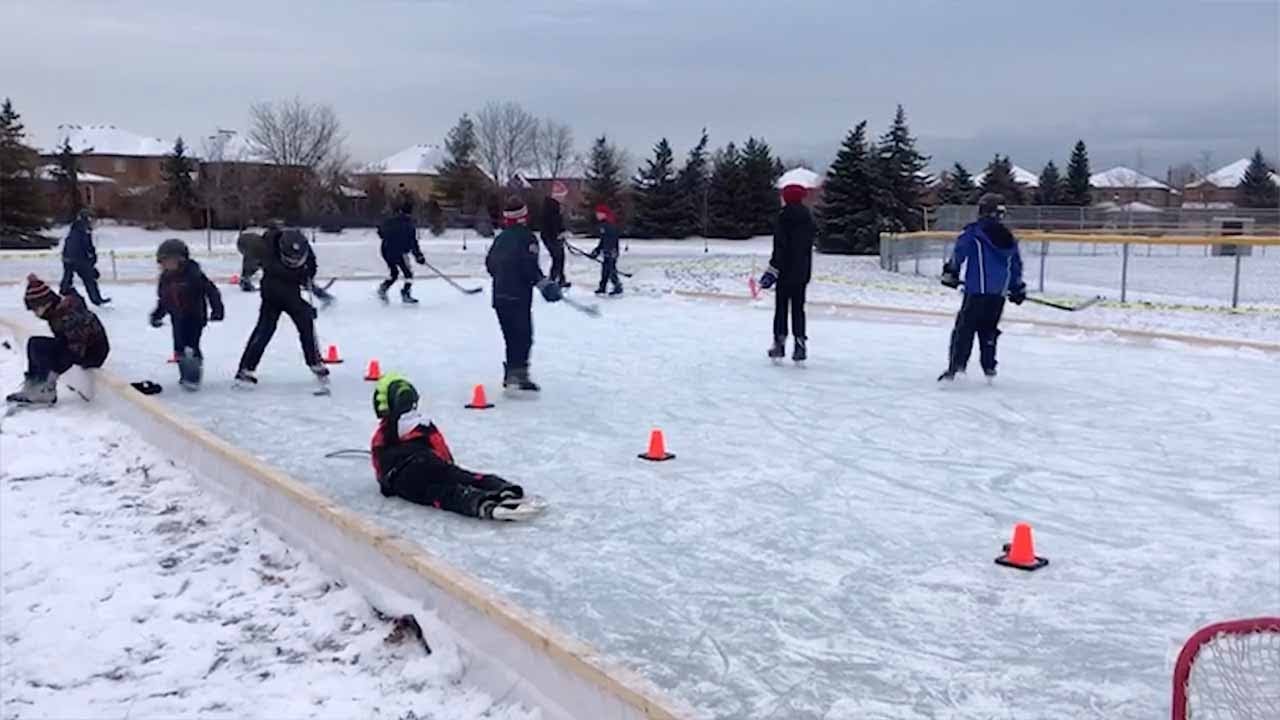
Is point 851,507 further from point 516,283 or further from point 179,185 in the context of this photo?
point 179,185

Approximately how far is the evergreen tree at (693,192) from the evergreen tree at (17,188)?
28.2 meters

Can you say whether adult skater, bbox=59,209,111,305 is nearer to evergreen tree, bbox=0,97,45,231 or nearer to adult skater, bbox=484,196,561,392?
adult skater, bbox=484,196,561,392

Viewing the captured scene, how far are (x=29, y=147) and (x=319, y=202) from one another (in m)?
17.3

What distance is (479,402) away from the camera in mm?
9141

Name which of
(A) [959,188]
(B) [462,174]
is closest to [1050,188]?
(A) [959,188]

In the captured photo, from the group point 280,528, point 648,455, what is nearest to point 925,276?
point 648,455

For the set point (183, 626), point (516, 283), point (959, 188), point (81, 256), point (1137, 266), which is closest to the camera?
point (183, 626)

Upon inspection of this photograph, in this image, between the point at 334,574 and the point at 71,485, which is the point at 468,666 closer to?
the point at 334,574

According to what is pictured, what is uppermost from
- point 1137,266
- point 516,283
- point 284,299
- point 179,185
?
point 179,185

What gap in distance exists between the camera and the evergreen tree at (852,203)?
45406 mm

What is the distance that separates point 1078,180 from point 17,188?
164 ft

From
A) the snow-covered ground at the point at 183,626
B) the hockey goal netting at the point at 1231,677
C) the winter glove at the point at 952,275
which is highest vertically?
the winter glove at the point at 952,275

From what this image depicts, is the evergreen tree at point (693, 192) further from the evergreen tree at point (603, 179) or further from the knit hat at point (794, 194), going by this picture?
the knit hat at point (794, 194)

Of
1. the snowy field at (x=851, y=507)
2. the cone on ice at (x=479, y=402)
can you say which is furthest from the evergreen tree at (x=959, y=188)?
the cone on ice at (x=479, y=402)
